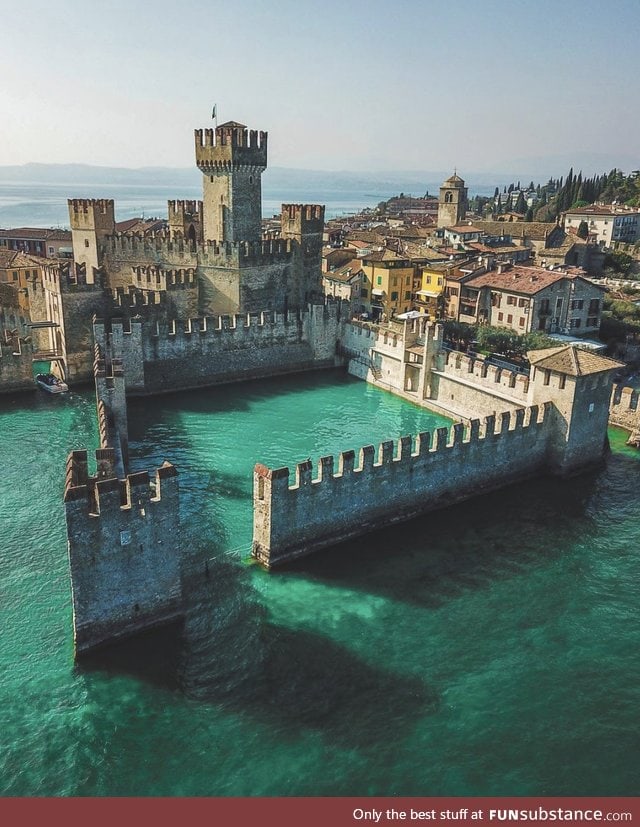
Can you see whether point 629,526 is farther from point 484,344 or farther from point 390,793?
point 484,344

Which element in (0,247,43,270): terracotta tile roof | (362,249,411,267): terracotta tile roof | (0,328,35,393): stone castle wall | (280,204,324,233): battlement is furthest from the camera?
(362,249,411,267): terracotta tile roof

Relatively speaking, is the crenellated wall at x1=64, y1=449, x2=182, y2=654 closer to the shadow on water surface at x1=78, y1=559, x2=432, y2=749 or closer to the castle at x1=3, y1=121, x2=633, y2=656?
the castle at x1=3, y1=121, x2=633, y2=656

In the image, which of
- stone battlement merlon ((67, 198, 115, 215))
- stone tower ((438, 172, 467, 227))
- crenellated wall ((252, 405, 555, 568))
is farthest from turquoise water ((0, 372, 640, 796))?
stone tower ((438, 172, 467, 227))

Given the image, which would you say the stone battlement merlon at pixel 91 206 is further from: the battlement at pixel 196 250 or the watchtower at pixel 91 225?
the battlement at pixel 196 250

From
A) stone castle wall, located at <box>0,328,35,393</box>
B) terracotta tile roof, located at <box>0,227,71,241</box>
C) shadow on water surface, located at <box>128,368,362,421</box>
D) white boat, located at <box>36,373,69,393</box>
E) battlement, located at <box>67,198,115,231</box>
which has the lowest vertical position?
shadow on water surface, located at <box>128,368,362,421</box>

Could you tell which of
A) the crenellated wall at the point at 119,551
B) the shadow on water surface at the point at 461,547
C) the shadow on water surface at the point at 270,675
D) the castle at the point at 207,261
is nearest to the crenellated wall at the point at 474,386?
the shadow on water surface at the point at 461,547

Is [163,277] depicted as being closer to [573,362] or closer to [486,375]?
[486,375]
